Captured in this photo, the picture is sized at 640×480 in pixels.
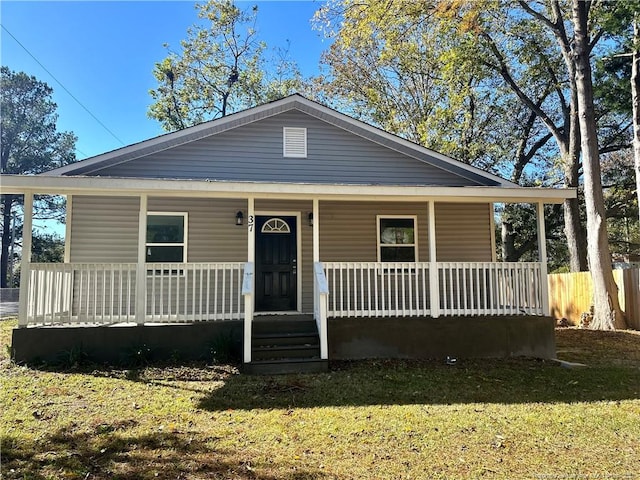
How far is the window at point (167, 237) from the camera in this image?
8664 mm

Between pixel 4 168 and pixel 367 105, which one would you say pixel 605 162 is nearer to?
pixel 367 105

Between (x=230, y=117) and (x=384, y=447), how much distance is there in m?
7.41

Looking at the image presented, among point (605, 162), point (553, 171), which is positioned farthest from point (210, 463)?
point (605, 162)

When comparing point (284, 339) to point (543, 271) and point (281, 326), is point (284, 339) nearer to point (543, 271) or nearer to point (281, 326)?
point (281, 326)

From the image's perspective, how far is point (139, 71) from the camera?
21.0 meters

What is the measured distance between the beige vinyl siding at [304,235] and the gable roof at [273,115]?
188 centimetres

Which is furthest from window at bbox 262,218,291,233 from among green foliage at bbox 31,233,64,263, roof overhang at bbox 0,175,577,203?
green foliage at bbox 31,233,64,263

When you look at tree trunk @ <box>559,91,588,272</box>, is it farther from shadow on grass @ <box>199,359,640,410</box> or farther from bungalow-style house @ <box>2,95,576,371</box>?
shadow on grass @ <box>199,359,640,410</box>

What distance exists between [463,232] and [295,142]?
4.32m

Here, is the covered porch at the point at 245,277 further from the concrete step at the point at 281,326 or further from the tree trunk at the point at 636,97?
the tree trunk at the point at 636,97

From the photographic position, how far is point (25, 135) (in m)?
28.4

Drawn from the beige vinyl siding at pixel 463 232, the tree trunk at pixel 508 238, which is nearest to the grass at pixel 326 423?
the beige vinyl siding at pixel 463 232

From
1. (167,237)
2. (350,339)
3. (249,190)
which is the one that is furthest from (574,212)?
(167,237)

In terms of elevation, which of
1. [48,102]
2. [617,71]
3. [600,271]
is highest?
[48,102]
